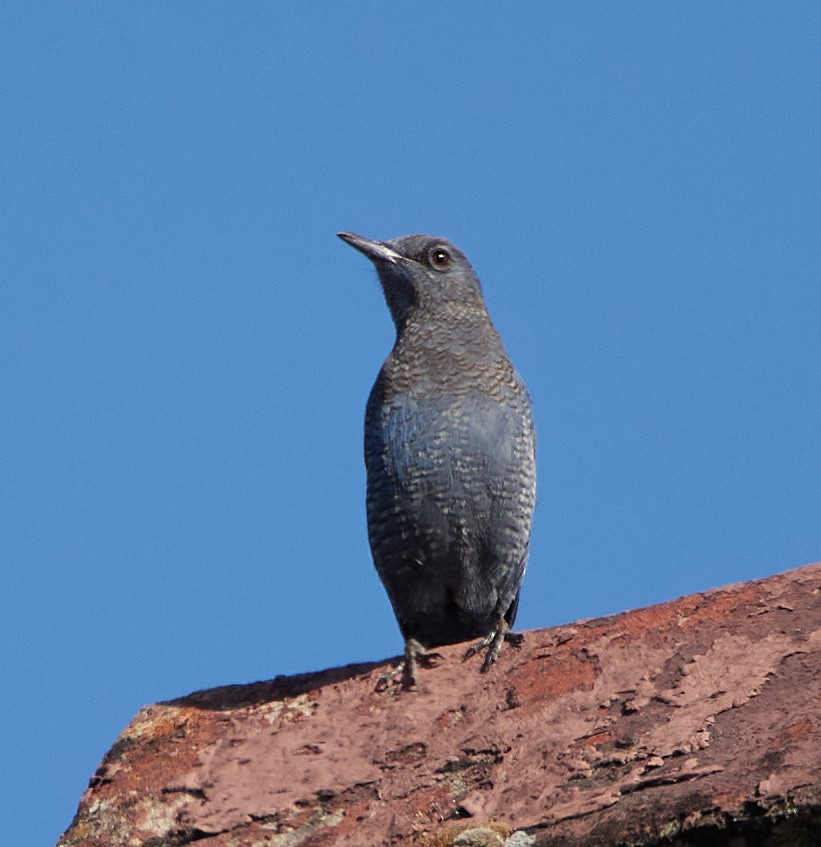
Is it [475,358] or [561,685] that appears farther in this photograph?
[475,358]

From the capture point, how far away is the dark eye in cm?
754

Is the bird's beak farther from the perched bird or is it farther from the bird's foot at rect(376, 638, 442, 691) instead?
the bird's foot at rect(376, 638, 442, 691)

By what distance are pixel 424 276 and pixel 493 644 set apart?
10.1ft

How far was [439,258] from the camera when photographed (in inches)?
298

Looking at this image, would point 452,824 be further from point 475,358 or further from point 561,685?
point 475,358

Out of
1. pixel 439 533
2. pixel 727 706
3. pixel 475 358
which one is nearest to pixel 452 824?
pixel 727 706

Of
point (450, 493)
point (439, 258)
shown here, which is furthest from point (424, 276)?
point (450, 493)

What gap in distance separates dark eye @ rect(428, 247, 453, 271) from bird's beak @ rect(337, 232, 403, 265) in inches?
5.5

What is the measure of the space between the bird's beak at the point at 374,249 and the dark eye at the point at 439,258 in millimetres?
139

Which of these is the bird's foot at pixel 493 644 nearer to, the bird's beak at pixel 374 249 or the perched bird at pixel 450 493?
A: the perched bird at pixel 450 493

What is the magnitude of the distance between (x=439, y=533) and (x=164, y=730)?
175 centimetres

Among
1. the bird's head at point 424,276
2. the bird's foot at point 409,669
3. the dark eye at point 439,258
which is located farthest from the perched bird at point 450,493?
the bird's foot at point 409,669

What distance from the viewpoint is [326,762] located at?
4305mm

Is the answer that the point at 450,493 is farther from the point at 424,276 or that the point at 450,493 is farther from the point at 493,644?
the point at 493,644
